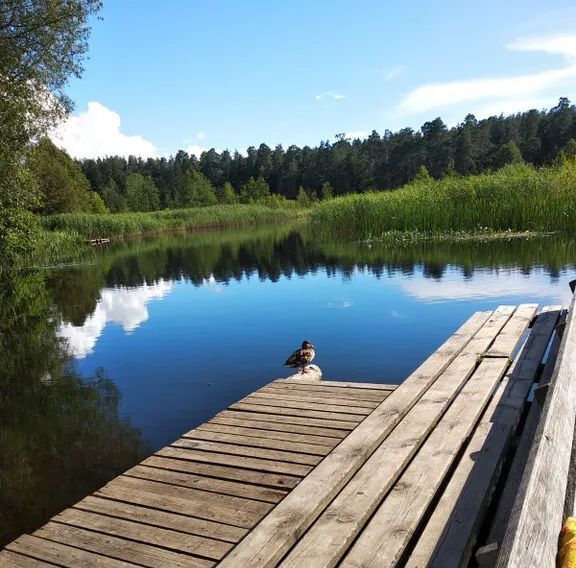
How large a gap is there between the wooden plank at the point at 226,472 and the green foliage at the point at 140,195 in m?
76.9

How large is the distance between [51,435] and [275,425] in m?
3.09

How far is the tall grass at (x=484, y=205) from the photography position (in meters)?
19.8

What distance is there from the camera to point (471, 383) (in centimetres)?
470

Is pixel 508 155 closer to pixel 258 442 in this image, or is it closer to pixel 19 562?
pixel 258 442

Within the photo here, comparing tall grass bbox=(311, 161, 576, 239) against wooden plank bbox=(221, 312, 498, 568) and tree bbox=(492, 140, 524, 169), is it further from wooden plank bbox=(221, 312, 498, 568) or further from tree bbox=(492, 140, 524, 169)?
tree bbox=(492, 140, 524, 169)

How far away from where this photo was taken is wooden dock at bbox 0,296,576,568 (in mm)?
2482

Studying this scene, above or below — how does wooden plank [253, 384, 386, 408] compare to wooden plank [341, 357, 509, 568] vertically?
below

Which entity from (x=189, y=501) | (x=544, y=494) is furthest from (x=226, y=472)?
(x=544, y=494)

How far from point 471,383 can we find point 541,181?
707 inches

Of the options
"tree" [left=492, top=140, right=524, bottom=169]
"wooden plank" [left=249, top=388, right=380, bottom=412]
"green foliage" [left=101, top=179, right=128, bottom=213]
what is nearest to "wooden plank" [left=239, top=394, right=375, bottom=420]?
"wooden plank" [left=249, top=388, right=380, bottom=412]

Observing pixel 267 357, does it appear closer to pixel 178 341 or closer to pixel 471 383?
pixel 178 341

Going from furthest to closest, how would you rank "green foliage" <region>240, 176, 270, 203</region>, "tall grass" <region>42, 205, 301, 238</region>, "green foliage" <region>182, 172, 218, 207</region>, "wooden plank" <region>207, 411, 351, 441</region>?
"green foliage" <region>240, 176, 270, 203</region>
"green foliage" <region>182, 172, 218, 207</region>
"tall grass" <region>42, 205, 301, 238</region>
"wooden plank" <region>207, 411, 351, 441</region>

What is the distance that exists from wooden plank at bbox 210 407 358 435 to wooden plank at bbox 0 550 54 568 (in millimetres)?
2092

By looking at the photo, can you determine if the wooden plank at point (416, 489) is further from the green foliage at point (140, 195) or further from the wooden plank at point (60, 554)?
the green foliage at point (140, 195)
